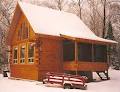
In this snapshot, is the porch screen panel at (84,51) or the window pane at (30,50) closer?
the window pane at (30,50)

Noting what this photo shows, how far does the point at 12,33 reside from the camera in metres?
32.5

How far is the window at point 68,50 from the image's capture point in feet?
92.3

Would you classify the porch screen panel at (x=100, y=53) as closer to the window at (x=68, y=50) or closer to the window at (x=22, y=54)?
the window at (x=68, y=50)

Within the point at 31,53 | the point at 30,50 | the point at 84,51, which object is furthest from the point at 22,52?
the point at 84,51

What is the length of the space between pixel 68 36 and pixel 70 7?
4163 cm

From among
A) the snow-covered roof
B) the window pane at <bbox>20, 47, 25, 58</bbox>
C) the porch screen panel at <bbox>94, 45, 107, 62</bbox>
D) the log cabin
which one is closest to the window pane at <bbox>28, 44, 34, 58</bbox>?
the log cabin

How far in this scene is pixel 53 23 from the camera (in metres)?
30.1

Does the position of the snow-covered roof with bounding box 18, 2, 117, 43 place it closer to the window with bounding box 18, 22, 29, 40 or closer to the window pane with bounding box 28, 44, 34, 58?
the window with bounding box 18, 22, 29, 40

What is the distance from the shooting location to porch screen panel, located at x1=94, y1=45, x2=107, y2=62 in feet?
98.8

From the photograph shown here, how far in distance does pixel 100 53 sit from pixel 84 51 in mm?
3003

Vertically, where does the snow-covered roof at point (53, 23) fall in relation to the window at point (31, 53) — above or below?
above

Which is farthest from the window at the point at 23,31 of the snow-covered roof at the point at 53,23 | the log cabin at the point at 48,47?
the snow-covered roof at the point at 53,23

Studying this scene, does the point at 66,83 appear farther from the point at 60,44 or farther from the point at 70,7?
the point at 70,7

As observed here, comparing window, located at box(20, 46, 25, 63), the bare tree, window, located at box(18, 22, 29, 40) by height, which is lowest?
window, located at box(20, 46, 25, 63)
